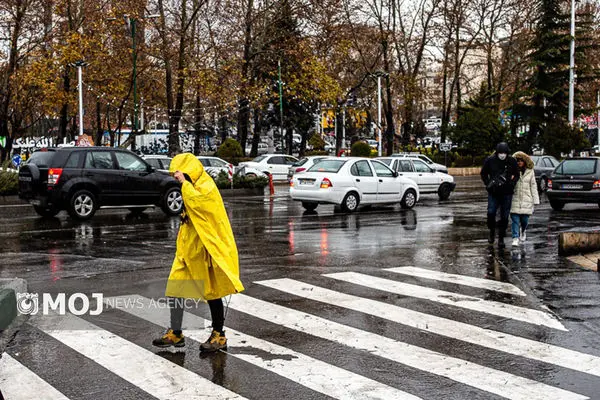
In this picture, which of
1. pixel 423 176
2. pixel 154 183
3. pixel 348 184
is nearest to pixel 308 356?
pixel 154 183

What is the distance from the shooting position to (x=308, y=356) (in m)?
6.51

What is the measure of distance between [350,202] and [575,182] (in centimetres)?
672

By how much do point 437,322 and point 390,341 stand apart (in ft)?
3.12

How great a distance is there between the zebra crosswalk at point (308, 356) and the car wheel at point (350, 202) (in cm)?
1228

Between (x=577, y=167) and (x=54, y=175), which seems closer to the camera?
(x=54, y=175)

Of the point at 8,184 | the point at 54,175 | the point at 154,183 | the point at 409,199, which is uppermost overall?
the point at 54,175

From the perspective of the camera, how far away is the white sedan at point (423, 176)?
27609 mm

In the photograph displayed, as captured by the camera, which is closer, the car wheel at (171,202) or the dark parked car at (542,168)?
the car wheel at (171,202)

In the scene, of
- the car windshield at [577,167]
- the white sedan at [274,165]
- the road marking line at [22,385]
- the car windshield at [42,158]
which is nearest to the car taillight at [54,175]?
the car windshield at [42,158]

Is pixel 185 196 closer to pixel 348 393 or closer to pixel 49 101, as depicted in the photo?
pixel 348 393

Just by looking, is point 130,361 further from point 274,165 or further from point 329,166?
point 274,165

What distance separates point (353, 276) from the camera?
10.6 m

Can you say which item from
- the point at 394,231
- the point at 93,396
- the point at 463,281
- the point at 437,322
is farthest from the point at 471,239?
the point at 93,396

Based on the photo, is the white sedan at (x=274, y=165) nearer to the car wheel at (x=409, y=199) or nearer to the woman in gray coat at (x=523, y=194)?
the car wheel at (x=409, y=199)
